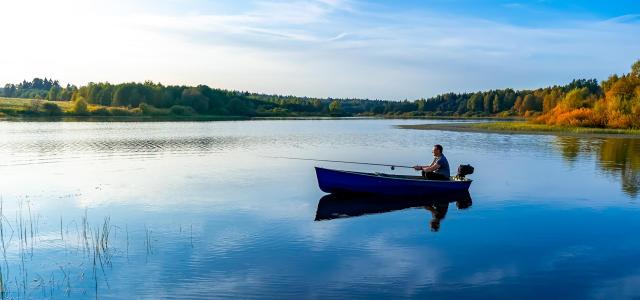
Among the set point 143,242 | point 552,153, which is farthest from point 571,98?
point 143,242

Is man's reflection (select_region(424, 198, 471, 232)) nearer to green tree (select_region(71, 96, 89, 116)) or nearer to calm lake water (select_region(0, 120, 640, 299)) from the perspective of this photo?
calm lake water (select_region(0, 120, 640, 299))

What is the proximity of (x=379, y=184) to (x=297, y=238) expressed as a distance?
626 cm

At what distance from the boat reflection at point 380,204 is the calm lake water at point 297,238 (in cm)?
15

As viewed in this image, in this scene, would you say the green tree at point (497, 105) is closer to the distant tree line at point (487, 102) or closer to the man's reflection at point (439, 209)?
the distant tree line at point (487, 102)

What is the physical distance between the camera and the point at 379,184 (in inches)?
766

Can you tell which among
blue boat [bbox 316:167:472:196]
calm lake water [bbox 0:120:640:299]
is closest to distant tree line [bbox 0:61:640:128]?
calm lake water [bbox 0:120:640:299]

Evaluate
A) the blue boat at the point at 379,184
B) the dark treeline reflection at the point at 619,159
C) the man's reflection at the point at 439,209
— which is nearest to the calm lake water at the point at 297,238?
the man's reflection at the point at 439,209

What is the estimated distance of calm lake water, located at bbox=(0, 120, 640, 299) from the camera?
1041cm

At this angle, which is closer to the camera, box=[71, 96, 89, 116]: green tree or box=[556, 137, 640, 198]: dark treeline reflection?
box=[556, 137, 640, 198]: dark treeline reflection

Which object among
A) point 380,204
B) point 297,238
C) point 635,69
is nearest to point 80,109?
point 635,69

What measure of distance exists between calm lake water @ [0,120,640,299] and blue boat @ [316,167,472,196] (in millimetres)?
911

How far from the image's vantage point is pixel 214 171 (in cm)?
2747

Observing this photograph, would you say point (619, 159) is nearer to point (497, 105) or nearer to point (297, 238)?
point (297, 238)

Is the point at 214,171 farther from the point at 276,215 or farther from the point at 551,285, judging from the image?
the point at 551,285
